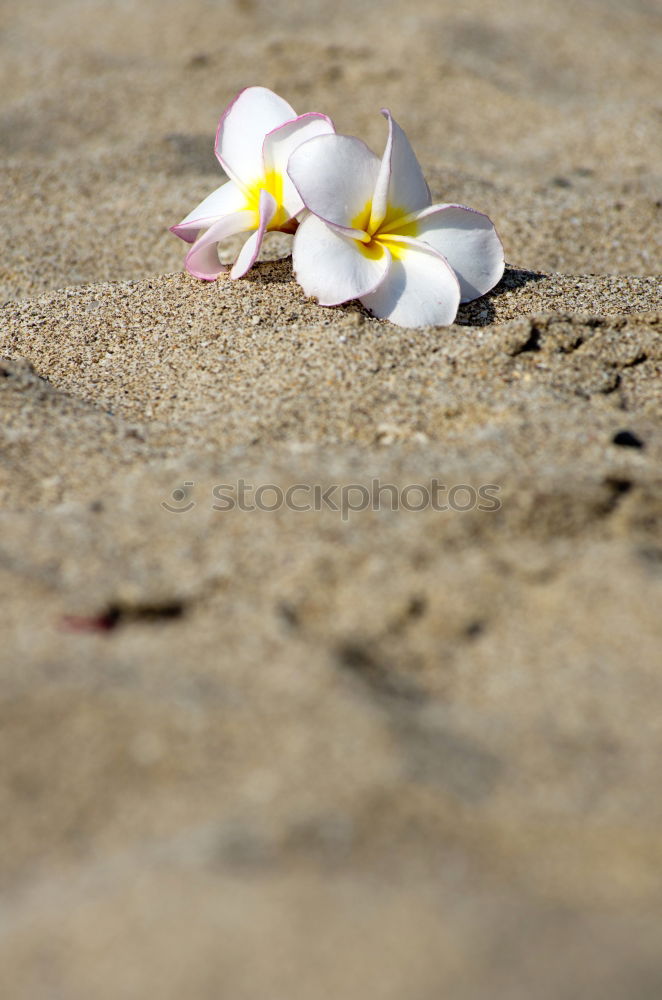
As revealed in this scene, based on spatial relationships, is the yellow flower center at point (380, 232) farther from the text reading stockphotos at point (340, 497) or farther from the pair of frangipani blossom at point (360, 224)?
the text reading stockphotos at point (340, 497)

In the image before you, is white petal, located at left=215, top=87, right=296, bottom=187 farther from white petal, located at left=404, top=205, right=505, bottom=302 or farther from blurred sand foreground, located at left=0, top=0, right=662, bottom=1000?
white petal, located at left=404, top=205, right=505, bottom=302

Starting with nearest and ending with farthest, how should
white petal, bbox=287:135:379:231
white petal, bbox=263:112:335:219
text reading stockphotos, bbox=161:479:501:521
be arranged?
text reading stockphotos, bbox=161:479:501:521 → white petal, bbox=287:135:379:231 → white petal, bbox=263:112:335:219

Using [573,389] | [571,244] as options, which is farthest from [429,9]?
[573,389]

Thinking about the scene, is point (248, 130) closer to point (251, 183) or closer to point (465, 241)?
point (251, 183)

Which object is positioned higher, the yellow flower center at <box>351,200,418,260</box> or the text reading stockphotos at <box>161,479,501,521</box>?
the yellow flower center at <box>351,200,418,260</box>

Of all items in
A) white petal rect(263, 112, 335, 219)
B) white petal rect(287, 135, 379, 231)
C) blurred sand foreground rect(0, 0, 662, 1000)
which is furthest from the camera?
white petal rect(263, 112, 335, 219)

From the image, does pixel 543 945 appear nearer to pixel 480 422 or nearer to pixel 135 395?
pixel 480 422

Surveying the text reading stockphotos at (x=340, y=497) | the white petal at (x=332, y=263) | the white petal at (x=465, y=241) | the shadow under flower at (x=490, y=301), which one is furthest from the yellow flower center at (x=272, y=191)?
the text reading stockphotos at (x=340, y=497)
